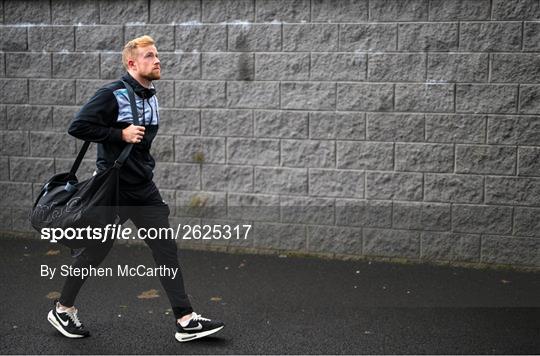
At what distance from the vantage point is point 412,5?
7016 millimetres

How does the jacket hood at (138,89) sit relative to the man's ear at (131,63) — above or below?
below

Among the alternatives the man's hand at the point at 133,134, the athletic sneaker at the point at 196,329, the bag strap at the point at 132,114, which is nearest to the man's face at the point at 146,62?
the bag strap at the point at 132,114

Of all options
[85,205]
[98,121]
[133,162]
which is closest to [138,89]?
[98,121]

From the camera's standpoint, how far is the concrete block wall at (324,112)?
692cm

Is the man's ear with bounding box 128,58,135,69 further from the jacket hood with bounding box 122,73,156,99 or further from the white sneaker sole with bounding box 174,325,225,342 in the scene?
the white sneaker sole with bounding box 174,325,225,342

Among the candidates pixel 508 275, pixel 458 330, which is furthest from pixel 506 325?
pixel 508 275

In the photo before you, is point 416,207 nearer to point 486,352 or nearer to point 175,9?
point 486,352

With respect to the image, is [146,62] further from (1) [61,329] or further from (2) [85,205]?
(1) [61,329]

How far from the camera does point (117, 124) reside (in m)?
5.08

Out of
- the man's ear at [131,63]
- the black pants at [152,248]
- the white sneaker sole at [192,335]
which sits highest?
the man's ear at [131,63]

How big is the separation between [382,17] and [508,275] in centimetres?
246

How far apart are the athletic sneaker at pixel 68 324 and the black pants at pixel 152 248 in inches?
5.4

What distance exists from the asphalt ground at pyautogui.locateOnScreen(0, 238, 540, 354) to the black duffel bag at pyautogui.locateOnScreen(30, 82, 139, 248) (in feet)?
2.49

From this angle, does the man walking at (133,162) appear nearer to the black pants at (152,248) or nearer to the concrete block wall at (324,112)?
the black pants at (152,248)
